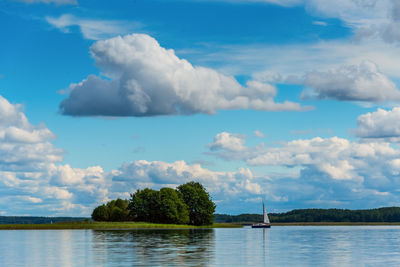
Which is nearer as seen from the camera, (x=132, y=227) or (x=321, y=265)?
(x=321, y=265)

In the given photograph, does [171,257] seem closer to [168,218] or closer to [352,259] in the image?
[352,259]

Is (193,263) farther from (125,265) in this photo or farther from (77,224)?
(77,224)

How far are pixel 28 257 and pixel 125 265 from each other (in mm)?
16912

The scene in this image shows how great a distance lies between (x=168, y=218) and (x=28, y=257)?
466 feet

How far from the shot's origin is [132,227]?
186 m

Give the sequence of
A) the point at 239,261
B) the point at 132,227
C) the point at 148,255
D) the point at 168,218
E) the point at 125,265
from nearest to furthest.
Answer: the point at 125,265 → the point at 239,261 → the point at 148,255 → the point at 132,227 → the point at 168,218

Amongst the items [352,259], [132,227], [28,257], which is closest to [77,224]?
[132,227]

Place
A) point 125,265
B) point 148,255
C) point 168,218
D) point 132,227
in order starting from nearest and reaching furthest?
point 125,265 < point 148,255 < point 132,227 < point 168,218

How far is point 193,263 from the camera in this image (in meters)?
48.7

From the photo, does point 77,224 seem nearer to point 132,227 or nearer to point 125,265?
point 132,227

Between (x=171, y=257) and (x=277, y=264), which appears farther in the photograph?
(x=171, y=257)

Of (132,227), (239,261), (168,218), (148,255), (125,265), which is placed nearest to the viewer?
(125,265)

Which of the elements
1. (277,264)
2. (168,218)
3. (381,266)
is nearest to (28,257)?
(277,264)

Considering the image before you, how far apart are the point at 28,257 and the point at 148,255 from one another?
44.4 ft
